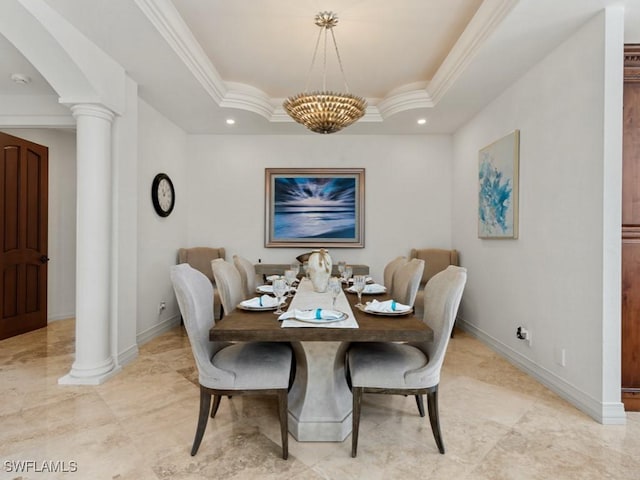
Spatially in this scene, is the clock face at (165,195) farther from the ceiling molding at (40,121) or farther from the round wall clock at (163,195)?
the ceiling molding at (40,121)

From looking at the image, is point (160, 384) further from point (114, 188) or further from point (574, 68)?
point (574, 68)

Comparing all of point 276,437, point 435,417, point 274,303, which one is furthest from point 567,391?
point 274,303

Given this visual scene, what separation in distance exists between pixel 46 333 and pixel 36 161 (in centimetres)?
210

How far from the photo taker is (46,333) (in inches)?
172

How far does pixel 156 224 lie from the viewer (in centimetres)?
423

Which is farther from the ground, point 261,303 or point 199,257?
point 199,257

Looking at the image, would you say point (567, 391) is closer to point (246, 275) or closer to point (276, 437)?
point (276, 437)

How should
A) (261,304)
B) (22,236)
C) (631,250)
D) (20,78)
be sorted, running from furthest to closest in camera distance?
(22,236), (20,78), (631,250), (261,304)

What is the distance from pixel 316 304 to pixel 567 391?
74.7 inches

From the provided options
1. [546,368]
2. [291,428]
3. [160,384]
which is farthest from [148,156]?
[546,368]

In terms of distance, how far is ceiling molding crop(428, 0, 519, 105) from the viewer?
96.7 inches

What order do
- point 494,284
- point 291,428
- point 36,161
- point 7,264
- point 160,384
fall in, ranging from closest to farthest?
point 291,428 < point 160,384 < point 494,284 < point 7,264 < point 36,161

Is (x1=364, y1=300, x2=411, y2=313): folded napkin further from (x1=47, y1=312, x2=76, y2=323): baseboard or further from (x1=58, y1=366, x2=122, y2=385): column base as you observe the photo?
(x1=47, y1=312, x2=76, y2=323): baseboard

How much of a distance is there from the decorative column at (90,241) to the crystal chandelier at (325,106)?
1558 mm
